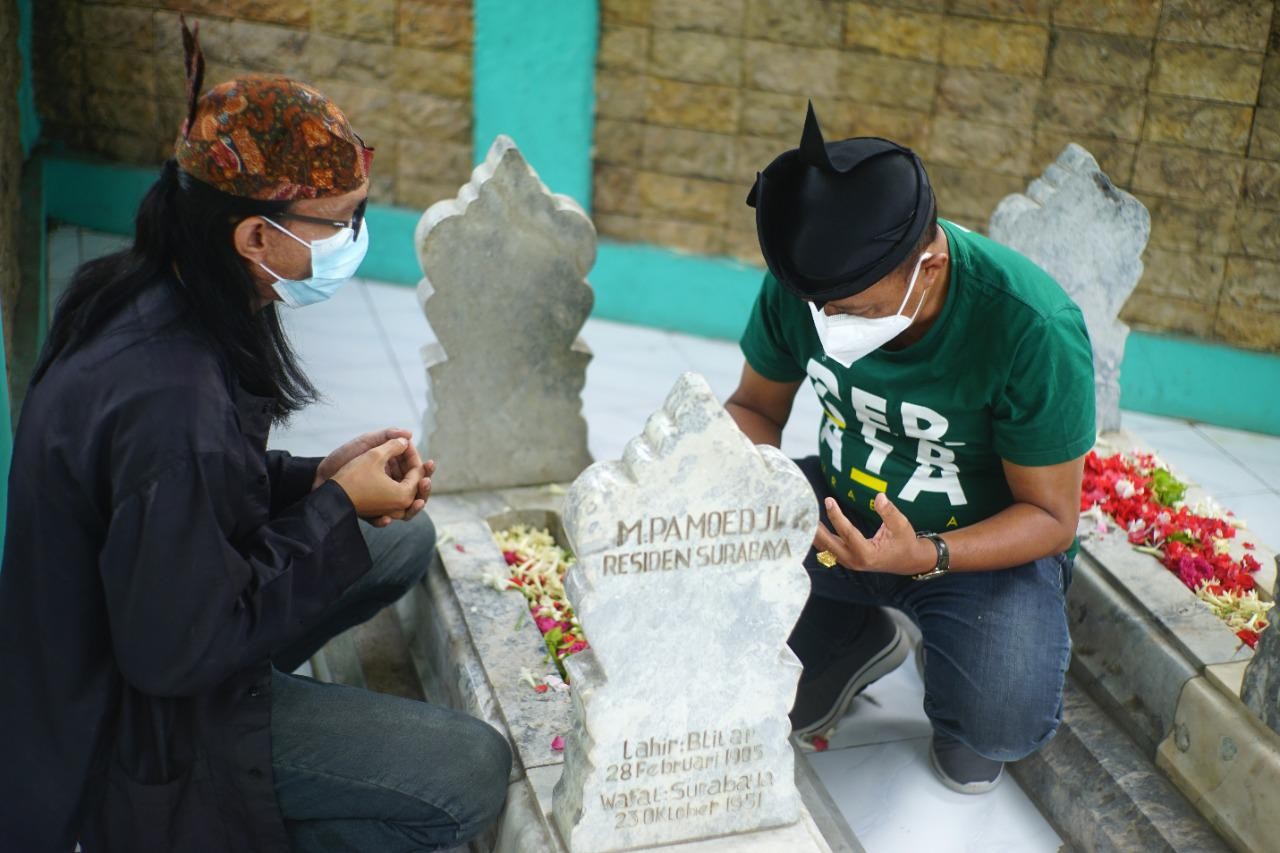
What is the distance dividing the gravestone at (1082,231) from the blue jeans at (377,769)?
216 centimetres

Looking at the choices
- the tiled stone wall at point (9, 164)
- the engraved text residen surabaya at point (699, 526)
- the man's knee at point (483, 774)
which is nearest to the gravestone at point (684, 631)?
the engraved text residen surabaya at point (699, 526)

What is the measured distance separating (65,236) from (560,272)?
3481 mm

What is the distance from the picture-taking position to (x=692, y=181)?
231 inches

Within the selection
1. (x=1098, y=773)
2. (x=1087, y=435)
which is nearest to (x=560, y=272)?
(x=1087, y=435)

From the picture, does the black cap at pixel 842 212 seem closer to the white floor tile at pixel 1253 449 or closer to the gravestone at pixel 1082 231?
the gravestone at pixel 1082 231

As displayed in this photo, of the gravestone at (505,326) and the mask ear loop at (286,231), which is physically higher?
the mask ear loop at (286,231)

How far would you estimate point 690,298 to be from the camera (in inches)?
237

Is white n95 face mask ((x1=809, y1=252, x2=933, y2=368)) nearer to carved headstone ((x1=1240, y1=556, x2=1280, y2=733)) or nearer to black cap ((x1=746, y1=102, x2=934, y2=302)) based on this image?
black cap ((x1=746, y1=102, x2=934, y2=302))

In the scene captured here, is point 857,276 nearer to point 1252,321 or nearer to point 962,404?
point 962,404

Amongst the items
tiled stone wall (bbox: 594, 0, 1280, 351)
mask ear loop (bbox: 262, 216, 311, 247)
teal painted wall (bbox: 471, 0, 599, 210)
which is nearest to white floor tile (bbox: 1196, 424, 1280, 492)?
tiled stone wall (bbox: 594, 0, 1280, 351)

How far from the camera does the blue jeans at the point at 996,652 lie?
2975 millimetres

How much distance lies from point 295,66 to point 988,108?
295 centimetres

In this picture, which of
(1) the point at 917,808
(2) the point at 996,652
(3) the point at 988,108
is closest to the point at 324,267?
(2) the point at 996,652

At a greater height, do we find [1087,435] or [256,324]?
[256,324]
